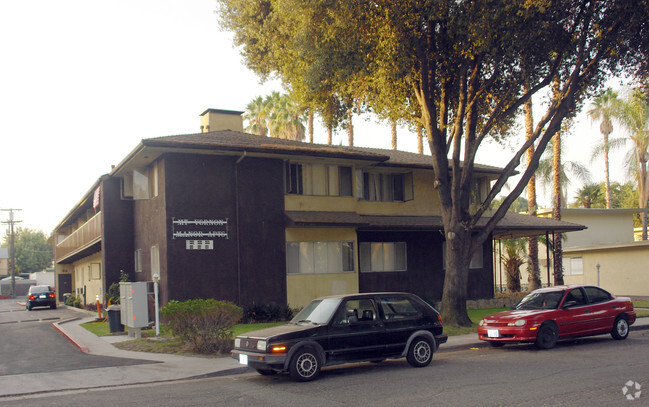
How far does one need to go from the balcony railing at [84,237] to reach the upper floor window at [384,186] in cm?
1150

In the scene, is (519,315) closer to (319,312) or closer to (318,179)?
(319,312)

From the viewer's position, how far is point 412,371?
11195mm

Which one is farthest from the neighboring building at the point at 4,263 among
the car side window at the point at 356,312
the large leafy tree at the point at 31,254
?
the car side window at the point at 356,312

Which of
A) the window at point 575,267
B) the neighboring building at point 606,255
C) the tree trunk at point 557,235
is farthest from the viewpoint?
the window at point 575,267

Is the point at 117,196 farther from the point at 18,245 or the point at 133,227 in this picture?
the point at 18,245

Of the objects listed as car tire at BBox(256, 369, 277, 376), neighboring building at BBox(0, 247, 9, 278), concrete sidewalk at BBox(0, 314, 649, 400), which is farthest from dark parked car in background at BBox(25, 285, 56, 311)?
neighboring building at BBox(0, 247, 9, 278)

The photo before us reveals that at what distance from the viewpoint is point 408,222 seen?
25.1 meters

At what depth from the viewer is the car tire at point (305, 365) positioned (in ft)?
33.9

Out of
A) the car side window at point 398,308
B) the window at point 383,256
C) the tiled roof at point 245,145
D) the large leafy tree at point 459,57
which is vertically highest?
the large leafy tree at point 459,57

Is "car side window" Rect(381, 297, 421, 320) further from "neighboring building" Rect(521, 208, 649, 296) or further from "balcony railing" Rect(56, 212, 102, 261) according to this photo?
"neighboring building" Rect(521, 208, 649, 296)

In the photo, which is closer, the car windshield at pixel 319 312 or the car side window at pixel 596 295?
the car windshield at pixel 319 312

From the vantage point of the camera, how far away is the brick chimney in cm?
2616

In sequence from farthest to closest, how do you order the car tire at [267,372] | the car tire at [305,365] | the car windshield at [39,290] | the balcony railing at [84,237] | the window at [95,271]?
the car windshield at [39,290]
the window at [95,271]
the balcony railing at [84,237]
the car tire at [267,372]
the car tire at [305,365]

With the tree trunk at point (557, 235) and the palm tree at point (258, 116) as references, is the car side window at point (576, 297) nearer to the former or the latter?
the tree trunk at point (557, 235)
